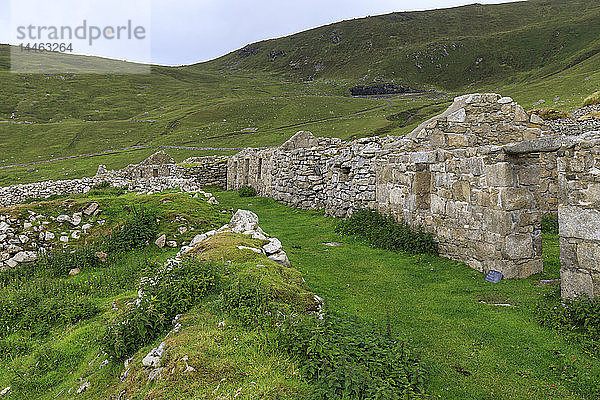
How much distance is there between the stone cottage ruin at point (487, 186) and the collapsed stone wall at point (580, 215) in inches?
0.6

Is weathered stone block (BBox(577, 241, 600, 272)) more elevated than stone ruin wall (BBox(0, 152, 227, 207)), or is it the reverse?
stone ruin wall (BBox(0, 152, 227, 207))

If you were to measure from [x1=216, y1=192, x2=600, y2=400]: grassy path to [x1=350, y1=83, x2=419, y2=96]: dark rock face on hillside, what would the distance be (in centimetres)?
11743

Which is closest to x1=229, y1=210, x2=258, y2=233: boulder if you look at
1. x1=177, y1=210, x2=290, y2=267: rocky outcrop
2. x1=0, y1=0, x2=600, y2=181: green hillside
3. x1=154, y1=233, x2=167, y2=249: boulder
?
x1=177, y1=210, x2=290, y2=267: rocky outcrop

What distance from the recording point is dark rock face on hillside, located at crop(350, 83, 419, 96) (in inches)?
4814

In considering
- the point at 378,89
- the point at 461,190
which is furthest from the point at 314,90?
the point at 461,190

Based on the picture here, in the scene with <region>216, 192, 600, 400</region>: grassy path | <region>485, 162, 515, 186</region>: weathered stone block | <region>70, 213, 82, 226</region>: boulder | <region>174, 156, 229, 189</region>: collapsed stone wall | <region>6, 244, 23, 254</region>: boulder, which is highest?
<region>174, 156, 229, 189</region>: collapsed stone wall

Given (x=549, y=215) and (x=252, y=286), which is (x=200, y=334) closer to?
(x=252, y=286)

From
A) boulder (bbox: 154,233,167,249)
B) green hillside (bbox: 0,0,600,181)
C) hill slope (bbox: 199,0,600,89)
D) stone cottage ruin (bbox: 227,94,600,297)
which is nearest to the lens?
stone cottage ruin (bbox: 227,94,600,297)

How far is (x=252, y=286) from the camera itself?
219 inches

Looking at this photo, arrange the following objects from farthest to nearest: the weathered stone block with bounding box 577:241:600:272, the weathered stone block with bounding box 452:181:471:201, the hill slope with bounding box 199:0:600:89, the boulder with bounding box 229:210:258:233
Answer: the hill slope with bounding box 199:0:600:89
the boulder with bounding box 229:210:258:233
the weathered stone block with bounding box 452:181:471:201
the weathered stone block with bounding box 577:241:600:272

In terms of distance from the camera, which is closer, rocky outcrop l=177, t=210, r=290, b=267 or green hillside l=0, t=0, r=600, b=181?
rocky outcrop l=177, t=210, r=290, b=267

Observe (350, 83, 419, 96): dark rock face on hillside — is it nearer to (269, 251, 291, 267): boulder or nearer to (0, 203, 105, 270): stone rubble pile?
(0, 203, 105, 270): stone rubble pile

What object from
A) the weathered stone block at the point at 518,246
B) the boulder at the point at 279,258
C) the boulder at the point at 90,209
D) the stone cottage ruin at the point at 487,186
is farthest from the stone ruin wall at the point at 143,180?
the weathered stone block at the point at 518,246

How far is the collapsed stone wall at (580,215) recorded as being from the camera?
6082mm
